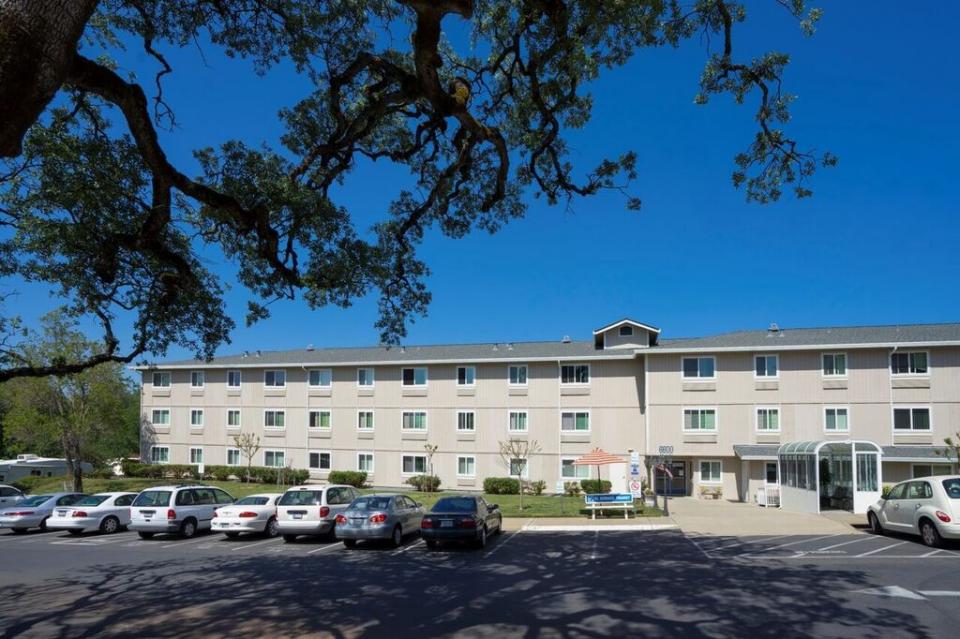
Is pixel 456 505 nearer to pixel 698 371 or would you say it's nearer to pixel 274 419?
pixel 698 371

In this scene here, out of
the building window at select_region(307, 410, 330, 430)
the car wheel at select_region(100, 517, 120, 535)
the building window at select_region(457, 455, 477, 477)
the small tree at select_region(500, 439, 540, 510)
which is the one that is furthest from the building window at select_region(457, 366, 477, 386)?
the car wheel at select_region(100, 517, 120, 535)

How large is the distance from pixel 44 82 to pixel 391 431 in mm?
40385

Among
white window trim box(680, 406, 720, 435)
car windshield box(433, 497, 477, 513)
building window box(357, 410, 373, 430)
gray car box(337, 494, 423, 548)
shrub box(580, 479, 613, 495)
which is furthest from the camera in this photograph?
building window box(357, 410, 373, 430)

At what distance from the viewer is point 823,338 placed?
1426 inches

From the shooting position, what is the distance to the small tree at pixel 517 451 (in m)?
39.5

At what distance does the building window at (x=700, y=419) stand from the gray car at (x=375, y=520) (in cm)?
2136

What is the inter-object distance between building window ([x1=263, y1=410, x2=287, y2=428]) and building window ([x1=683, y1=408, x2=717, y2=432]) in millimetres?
25935

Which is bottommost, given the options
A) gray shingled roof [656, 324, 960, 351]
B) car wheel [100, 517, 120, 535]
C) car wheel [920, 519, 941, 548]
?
car wheel [100, 517, 120, 535]

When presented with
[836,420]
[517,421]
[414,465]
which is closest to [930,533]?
[836,420]

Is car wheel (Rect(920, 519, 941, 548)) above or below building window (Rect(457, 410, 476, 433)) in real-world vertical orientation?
below

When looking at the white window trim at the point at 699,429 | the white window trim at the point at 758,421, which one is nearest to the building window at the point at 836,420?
the white window trim at the point at 758,421

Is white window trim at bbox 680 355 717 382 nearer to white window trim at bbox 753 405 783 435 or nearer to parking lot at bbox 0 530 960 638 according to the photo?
white window trim at bbox 753 405 783 435

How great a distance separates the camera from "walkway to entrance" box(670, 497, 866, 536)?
21484 millimetres

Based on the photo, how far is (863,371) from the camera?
34562 millimetres
